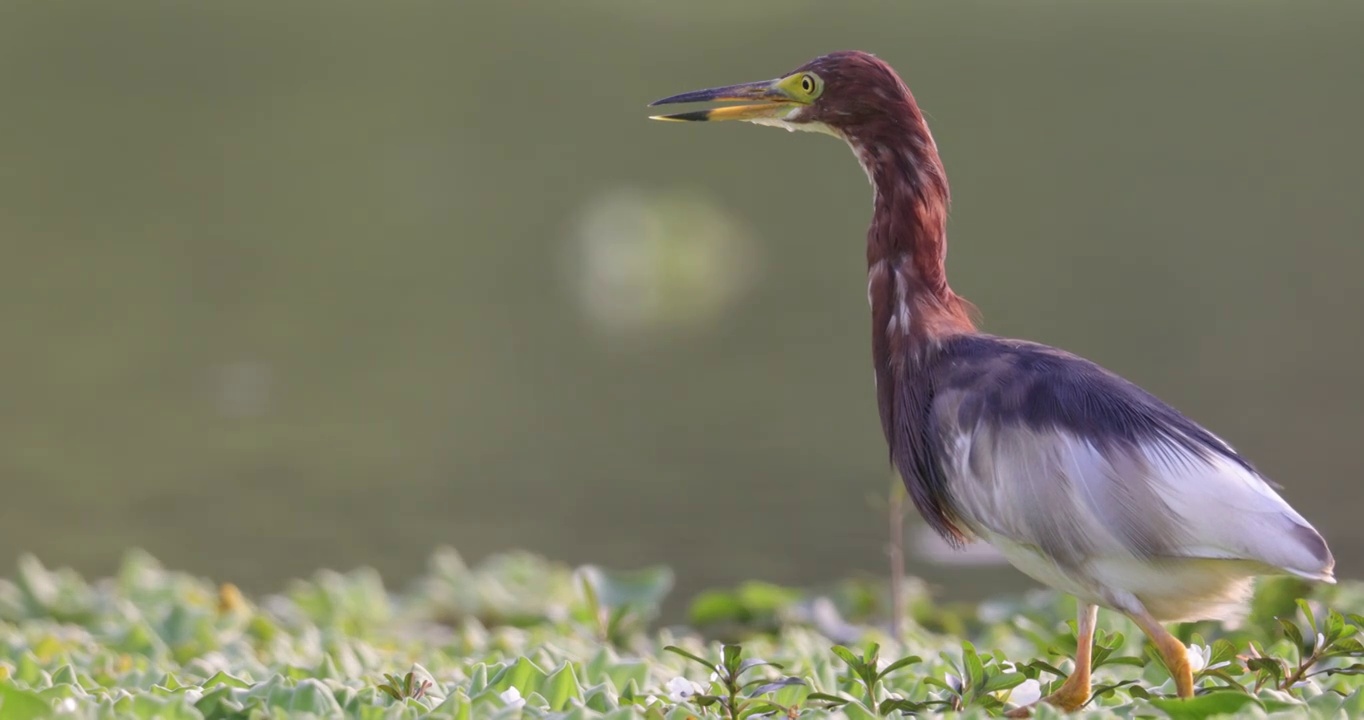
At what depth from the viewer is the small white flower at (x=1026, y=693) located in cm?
375

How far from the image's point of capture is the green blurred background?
8719 mm

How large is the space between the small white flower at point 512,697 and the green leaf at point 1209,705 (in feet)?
4.01

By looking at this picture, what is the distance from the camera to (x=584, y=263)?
14.7m

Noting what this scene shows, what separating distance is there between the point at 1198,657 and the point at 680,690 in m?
1.11

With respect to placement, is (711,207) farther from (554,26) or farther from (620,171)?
(554,26)

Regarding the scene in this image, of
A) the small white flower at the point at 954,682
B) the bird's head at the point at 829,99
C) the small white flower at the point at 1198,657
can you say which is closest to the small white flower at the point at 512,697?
the small white flower at the point at 954,682

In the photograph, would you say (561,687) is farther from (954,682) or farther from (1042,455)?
(1042,455)

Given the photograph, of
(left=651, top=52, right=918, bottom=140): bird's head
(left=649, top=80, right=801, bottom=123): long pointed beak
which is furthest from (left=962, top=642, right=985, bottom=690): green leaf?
(left=649, top=80, right=801, bottom=123): long pointed beak

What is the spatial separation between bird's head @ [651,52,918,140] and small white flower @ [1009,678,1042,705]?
4.48ft

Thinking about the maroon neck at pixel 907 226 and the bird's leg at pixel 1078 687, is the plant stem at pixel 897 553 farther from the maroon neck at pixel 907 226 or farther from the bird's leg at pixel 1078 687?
the bird's leg at pixel 1078 687

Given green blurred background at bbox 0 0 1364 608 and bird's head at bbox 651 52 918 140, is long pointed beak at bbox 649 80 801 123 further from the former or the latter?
green blurred background at bbox 0 0 1364 608

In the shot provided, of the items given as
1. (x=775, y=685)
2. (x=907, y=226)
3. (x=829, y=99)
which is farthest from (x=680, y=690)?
(x=829, y=99)

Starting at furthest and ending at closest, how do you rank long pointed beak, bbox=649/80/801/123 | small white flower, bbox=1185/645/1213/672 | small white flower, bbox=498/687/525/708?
long pointed beak, bbox=649/80/801/123
small white flower, bbox=1185/645/1213/672
small white flower, bbox=498/687/525/708

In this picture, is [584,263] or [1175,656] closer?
[1175,656]
